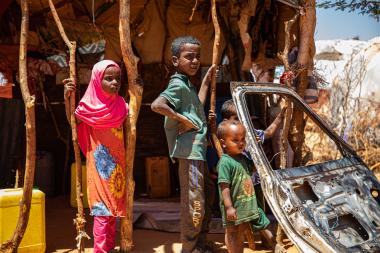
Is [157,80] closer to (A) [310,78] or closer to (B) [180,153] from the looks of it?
(A) [310,78]

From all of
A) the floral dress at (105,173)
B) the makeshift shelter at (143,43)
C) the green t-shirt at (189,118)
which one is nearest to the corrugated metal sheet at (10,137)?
the makeshift shelter at (143,43)

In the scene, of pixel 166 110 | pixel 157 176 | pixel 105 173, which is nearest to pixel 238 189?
pixel 166 110

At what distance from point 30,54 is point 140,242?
3693 mm

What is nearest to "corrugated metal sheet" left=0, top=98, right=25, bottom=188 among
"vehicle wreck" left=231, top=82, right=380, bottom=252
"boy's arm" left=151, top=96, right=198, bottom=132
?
"boy's arm" left=151, top=96, right=198, bottom=132

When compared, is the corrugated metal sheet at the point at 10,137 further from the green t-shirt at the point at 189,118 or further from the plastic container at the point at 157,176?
the green t-shirt at the point at 189,118

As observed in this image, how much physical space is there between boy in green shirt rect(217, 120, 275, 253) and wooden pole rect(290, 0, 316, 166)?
1.40 metres

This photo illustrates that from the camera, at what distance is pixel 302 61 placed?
15.7 ft

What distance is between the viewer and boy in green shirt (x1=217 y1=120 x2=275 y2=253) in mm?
3395

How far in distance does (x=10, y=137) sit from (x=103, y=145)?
4006 millimetres

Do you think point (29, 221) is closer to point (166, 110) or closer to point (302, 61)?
point (166, 110)

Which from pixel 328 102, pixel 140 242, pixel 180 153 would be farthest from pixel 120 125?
pixel 328 102

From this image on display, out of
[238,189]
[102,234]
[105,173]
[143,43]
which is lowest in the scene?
[102,234]

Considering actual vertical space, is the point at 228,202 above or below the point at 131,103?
below

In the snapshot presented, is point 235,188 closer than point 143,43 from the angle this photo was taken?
Yes
